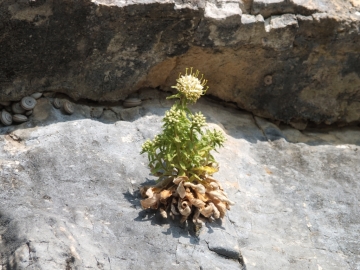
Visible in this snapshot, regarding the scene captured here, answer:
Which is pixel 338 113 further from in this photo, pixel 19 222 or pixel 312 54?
pixel 19 222

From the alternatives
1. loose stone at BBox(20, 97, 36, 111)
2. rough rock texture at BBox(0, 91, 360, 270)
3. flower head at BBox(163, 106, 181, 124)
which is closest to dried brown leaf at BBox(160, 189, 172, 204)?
rough rock texture at BBox(0, 91, 360, 270)

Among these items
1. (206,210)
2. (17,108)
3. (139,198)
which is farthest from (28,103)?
(206,210)

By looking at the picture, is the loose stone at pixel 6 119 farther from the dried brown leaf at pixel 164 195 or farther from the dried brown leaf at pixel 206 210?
the dried brown leaf at pixel 206 210

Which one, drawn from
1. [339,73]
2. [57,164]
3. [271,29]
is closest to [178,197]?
[57,164]

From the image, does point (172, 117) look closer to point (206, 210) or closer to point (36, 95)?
point (206, 210)

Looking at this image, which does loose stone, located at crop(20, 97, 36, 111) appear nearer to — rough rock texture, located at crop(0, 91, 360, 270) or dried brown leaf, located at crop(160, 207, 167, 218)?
rough rock texture, located at crop(0, 91, 360, 270)

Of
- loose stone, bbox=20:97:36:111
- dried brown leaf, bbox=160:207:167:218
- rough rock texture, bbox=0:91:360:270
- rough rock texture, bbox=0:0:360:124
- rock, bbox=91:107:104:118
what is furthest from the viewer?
rock, bbox=91:107:104:118
